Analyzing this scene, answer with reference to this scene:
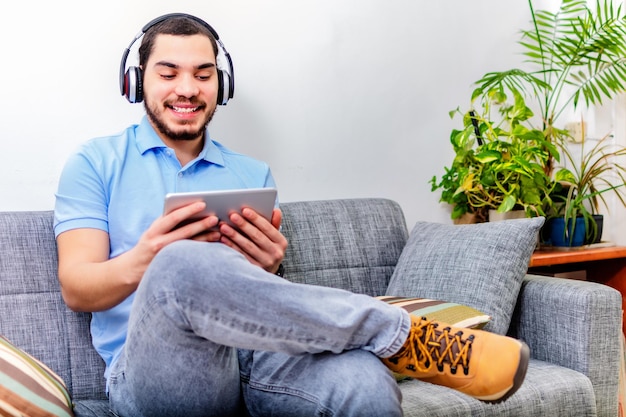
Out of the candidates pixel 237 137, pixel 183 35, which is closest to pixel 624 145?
pixel 237 137

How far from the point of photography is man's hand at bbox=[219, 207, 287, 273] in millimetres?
1488

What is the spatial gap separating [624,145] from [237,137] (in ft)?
5.24

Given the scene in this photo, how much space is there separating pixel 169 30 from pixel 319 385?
94 centimetres

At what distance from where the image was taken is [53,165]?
79.1 inches

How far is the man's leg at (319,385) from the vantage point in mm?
1260

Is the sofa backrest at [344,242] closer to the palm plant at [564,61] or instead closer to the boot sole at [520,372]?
the palm plant at [564,61]

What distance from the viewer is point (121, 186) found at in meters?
1.71

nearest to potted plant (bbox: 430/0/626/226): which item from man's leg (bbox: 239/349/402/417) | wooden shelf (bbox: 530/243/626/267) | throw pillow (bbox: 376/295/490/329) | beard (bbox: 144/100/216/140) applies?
wooden shelf (bbox: 530/243/626/267)

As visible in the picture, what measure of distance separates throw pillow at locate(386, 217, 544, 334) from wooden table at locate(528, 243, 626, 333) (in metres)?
0.42

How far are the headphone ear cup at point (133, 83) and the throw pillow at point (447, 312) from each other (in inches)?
30.9

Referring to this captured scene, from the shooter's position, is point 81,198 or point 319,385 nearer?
point 319,385

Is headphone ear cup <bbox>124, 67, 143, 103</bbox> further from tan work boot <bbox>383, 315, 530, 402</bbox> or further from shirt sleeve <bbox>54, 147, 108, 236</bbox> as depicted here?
tan work boot <bbox>383, 315, 530, 402</bbox>

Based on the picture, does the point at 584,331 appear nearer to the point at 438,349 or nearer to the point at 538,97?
the point at 438,349

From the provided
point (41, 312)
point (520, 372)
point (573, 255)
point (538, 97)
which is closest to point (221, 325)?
point (520, 372)
